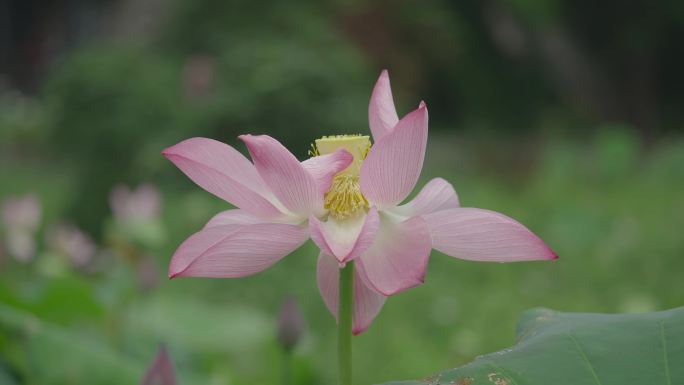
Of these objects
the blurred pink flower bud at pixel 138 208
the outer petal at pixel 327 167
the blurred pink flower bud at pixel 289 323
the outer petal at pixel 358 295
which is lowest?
the outer petal at pixel 358 295

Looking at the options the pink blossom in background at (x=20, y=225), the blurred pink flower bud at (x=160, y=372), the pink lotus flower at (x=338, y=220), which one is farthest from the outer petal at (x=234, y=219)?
the pink blossom in background at (x=20, y=225)

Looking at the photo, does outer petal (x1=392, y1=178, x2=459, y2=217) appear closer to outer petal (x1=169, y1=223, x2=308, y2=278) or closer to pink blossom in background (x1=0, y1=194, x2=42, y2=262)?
outer petal (x1=169, y1=223, x2=308, y2=278)

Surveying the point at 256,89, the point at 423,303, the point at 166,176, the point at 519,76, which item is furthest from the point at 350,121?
the point at 519,76

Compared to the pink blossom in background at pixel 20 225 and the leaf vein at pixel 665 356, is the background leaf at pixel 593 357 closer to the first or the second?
the leaf vein at pixel 665 356

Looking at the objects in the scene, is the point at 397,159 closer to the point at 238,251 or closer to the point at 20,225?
the point at 238,251

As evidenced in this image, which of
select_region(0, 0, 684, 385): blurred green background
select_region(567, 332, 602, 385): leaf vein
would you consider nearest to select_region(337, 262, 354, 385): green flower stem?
select_region(567, 332, 602, 385): leaf vein

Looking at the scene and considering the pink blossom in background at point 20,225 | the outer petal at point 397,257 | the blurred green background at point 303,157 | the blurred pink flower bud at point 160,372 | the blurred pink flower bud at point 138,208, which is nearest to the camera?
the outer petal at point 397,257

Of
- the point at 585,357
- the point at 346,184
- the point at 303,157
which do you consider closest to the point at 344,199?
the point at 346,184

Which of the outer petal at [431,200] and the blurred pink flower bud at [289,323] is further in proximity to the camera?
the blurred pink flower bud at [289,323]

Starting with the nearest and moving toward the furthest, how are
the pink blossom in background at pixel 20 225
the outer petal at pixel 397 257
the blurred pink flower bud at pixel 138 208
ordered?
1. the outer petal at pixel 397 257
2. the pink blossom in background at pixel 20 225
3. the blurred pink flower bud at pixel 138 208
